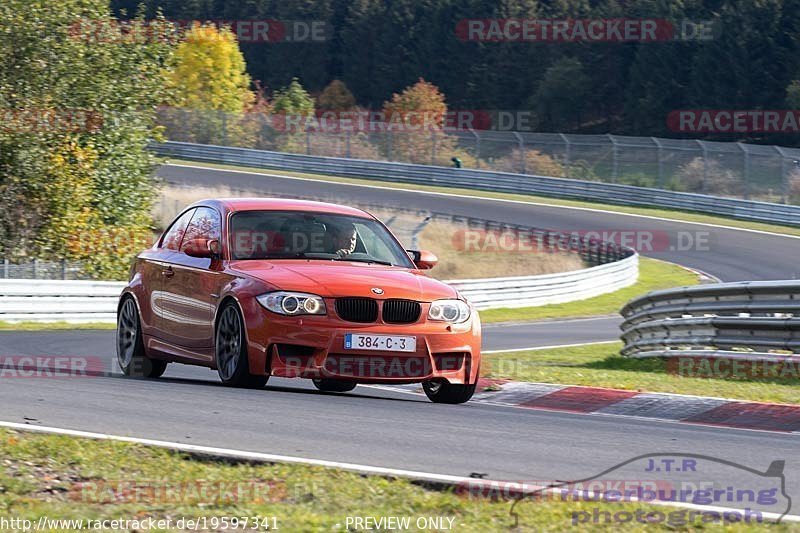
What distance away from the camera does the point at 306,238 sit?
10.4 m

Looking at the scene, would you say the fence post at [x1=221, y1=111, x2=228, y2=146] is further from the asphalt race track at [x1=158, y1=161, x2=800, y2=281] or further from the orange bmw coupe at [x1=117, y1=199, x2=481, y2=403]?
the orange bmw coupe at [x1=117, y1=199, x2=481, y2=403]

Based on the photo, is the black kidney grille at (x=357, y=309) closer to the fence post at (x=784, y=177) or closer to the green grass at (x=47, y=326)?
the green grass at (x=47, y=326)

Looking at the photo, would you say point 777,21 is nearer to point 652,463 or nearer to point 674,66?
point 674,66

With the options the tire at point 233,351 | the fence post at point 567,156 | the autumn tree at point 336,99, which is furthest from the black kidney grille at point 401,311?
the autumn tree at point 336,99

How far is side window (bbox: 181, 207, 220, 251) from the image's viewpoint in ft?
34.8

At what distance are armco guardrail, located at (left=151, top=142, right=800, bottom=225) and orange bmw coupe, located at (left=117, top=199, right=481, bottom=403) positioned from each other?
124 feet

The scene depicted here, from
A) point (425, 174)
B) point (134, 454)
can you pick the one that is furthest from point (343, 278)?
point (425, 174)

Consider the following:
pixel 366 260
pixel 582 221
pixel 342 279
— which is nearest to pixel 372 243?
pixel 366 260

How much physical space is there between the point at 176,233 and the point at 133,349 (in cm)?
109

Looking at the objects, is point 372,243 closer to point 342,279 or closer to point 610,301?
point 342,279

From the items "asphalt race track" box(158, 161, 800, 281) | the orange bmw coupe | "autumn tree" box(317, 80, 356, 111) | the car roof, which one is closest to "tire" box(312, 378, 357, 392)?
the orange bmw coupe

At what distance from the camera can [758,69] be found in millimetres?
76375

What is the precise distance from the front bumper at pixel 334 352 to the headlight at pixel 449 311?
9cm

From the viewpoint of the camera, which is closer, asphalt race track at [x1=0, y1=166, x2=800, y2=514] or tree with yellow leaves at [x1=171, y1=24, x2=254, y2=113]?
asphalt race track at [x1=0, y1=166, x2=800, y2=514]
